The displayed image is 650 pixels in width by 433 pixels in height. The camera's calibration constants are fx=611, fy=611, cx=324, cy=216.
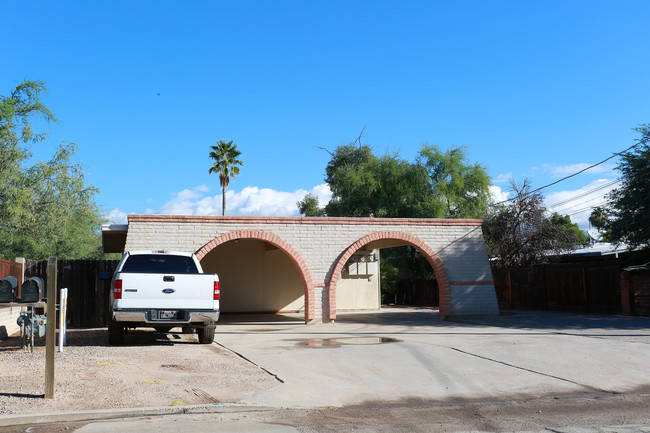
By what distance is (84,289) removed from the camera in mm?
18234

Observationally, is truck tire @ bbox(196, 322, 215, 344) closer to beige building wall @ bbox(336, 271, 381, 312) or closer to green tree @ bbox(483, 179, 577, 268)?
beige building wall @ bbox(336, 271, 381, 312)

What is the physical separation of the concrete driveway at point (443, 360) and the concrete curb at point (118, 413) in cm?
35

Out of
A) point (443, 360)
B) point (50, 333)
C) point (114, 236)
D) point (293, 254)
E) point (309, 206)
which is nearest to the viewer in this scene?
point (50, 333)

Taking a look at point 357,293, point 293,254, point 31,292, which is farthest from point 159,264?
point 357,293

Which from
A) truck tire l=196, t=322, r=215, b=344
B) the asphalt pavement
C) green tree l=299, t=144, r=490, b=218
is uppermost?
green tree l=299, t=144, r=490, b=218

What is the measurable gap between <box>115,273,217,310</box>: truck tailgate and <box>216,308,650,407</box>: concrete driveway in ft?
4.37

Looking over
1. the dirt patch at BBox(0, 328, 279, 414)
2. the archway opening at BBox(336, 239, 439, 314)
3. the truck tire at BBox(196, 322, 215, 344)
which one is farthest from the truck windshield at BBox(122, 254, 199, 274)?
the archway opening at BBox(336, 239, 439, 314)

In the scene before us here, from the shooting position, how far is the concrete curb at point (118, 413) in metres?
6.47

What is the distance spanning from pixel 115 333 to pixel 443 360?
690 centimetres

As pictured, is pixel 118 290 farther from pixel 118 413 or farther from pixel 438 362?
pixel 438 362

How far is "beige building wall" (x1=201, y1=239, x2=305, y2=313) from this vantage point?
2575cm

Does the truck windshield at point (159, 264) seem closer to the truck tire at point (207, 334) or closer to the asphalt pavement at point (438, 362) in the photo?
the truck tire at point (207, 334)

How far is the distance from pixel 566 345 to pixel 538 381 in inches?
172

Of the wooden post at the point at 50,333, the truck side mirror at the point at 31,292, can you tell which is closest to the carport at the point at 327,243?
the truck side mirror at the point at 31,292
